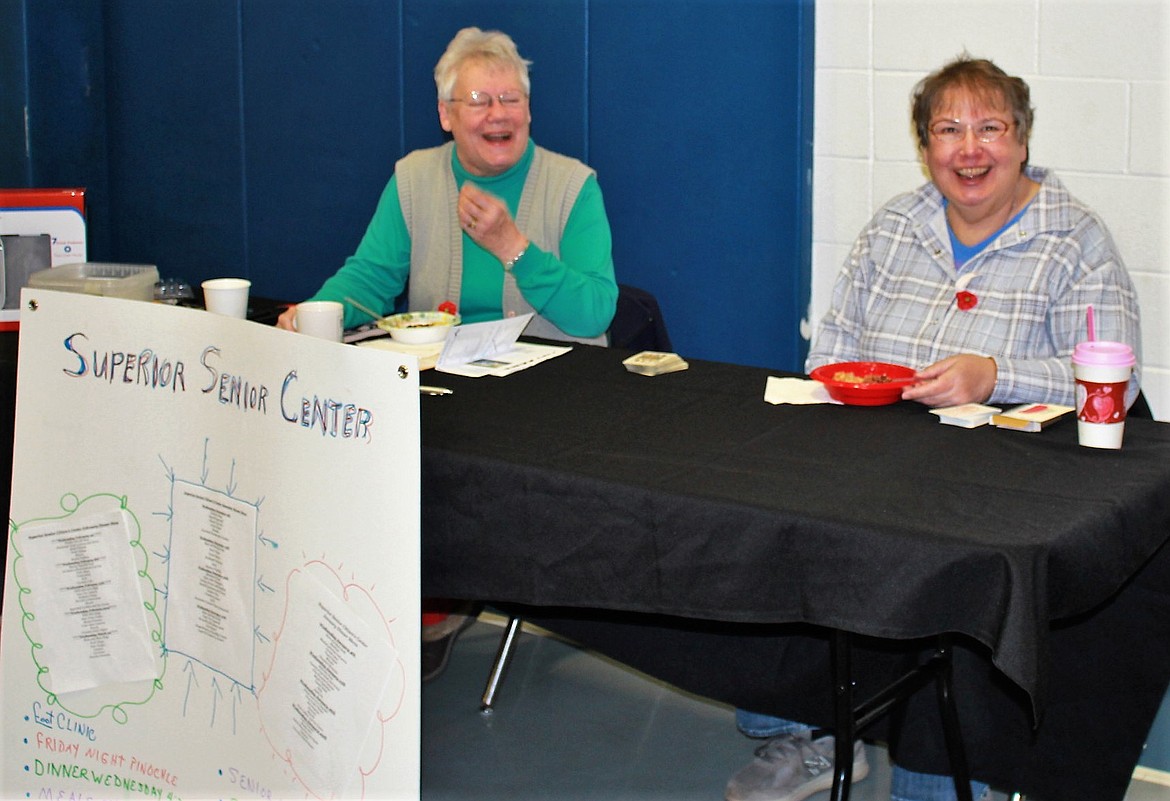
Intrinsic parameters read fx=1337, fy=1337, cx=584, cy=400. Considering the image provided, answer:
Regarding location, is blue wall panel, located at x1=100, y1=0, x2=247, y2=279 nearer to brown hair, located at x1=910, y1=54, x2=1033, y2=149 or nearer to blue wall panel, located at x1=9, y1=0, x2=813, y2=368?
blue wall panel, located at x1=9, y1=0, x2=813, y2=368

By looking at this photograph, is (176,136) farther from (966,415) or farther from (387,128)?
(966,415)

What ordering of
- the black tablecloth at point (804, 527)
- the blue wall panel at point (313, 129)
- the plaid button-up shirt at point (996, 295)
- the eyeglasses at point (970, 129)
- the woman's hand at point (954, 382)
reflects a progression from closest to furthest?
the black tablecloth at point (804, 527)
the woman's hand at point (954, 382)
the plaid button-up shirt at point (996, 295)
the eyeglasses at point (970, 129)
the blue wall panel at point (313, 129)

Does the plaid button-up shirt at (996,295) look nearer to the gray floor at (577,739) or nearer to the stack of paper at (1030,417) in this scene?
the stack of paper at (1030,417)

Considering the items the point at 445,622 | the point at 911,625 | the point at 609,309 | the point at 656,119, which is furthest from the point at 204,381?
the point at 656,119

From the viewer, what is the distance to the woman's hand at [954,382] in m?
1.91

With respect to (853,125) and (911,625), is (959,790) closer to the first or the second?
(911,625)

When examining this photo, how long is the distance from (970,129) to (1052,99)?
47 cm

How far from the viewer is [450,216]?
2.81 meters

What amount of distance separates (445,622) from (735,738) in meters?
0.69

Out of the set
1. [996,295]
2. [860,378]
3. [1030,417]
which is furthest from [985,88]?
[1030,417]

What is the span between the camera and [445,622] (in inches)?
113

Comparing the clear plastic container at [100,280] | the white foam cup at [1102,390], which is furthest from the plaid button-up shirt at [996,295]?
the clear plastic container at [100,280]

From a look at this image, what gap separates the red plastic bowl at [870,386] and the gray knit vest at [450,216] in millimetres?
791

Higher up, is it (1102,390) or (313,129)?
(313,129)
